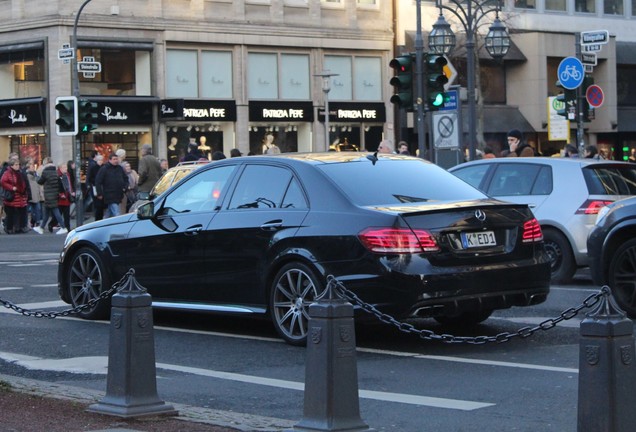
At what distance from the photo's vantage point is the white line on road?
8516mm

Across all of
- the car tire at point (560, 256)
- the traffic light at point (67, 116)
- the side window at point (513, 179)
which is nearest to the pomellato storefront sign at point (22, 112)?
the traffic light at point (67, 116)

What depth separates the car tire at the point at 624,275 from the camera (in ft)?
41.8

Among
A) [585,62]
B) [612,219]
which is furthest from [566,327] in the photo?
[585,62]

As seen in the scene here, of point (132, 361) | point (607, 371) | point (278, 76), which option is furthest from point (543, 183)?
point (278, 76)

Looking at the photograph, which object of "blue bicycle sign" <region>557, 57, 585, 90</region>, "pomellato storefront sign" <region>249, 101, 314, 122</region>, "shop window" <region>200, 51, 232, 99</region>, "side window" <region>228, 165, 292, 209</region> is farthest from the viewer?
"pomellato storefront sign" <region>249, 101, 314, 122</region>

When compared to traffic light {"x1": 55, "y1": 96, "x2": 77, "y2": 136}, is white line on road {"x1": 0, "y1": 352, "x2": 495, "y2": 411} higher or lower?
lower

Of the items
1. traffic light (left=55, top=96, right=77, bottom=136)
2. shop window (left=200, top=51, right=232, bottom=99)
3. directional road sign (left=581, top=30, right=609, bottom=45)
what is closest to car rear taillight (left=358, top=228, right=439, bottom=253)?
directional road sign (left=581, top=30, right=609, bottom=45)

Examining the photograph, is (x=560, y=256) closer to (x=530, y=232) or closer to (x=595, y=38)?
(x=530, y=232)

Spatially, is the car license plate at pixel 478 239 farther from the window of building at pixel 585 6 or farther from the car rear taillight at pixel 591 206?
the window of building at pixel 585 6

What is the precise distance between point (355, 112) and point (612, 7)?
16011 millimetres

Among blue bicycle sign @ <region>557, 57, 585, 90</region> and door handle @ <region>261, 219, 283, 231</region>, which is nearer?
door handle @ <region>261, 219, 283, 231</region>

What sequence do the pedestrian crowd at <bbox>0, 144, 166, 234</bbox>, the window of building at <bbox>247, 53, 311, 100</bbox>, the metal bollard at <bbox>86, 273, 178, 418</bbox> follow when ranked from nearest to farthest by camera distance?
the metal bollard at <bbox>86, 273, 178, 418</bbox>
the pedestrian crowd at <bbox>0, 144, 166, 234</bbox>
the window of building at <bbox>247, 53, 311, 100</bbox>

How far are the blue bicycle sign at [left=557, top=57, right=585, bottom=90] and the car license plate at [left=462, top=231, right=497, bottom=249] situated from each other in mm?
16363

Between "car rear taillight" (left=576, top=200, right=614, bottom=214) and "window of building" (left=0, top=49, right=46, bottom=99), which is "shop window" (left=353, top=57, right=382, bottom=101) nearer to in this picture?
"window of building" (left=0, top=49, right=46, bottom=99)
